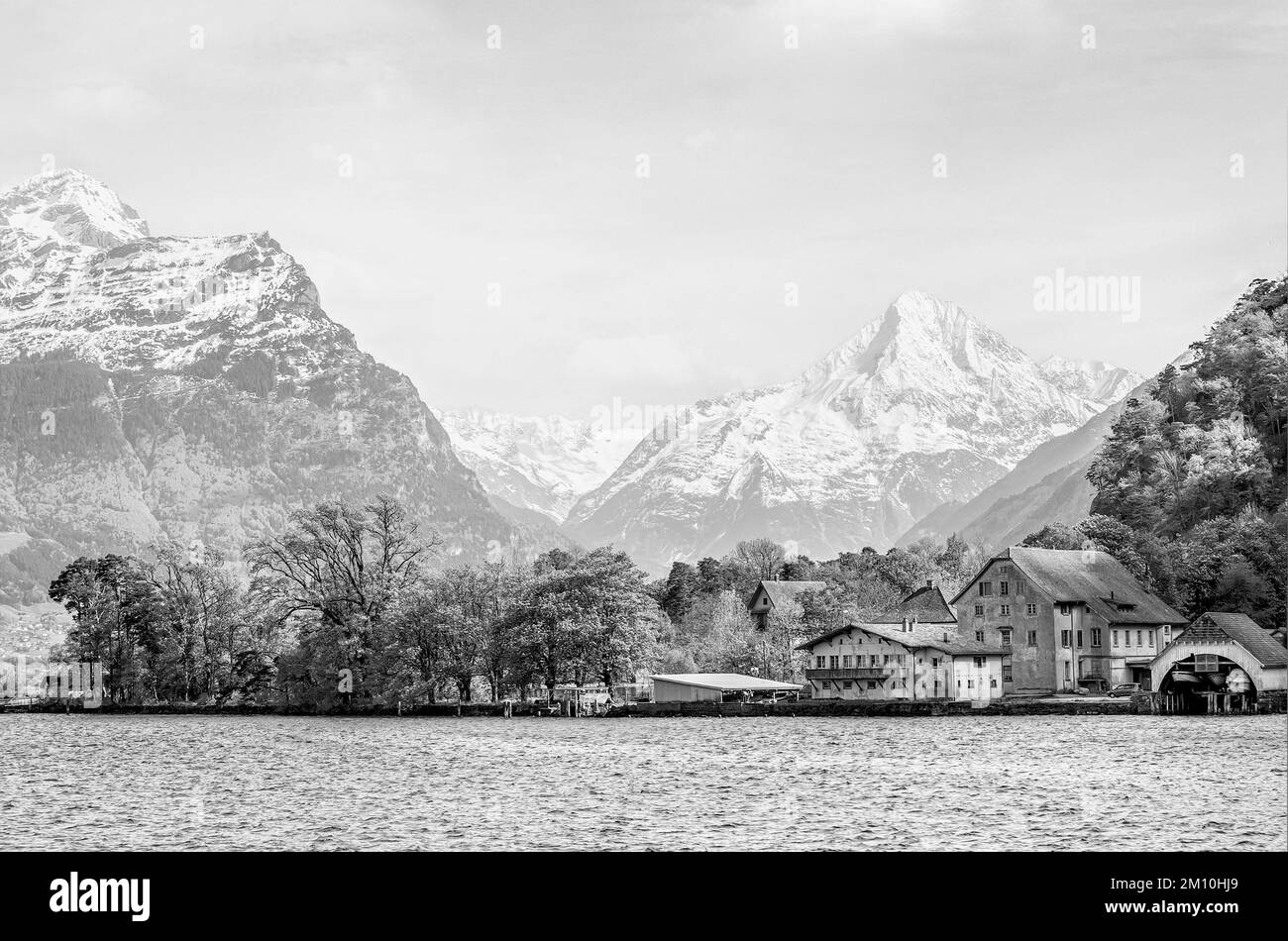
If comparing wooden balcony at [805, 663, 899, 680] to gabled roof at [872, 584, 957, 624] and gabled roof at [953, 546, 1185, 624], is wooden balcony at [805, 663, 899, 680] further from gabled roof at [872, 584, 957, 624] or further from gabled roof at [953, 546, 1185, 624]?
gabled roof at [953, 546, 1185, 624]

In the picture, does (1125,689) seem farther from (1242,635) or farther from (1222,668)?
(1242,635)

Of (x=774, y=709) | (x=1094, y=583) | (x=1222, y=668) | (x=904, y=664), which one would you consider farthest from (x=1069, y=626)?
(x=774, y=709)

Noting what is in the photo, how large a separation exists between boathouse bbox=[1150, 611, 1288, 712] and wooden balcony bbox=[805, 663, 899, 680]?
2823cm

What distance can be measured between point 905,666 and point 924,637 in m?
3.50

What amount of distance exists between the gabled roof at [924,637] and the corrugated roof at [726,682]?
5.70 metres

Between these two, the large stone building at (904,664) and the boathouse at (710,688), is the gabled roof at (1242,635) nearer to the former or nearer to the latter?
the large stone building at (904,664)

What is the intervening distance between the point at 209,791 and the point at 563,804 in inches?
706

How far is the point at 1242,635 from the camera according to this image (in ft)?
425

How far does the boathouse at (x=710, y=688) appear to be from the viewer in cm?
15662

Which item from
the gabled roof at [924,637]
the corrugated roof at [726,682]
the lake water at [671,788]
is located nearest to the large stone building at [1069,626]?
the gabled roof at [924,637]

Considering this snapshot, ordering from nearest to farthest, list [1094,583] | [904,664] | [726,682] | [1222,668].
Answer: [1222,668] → [904,664] → [726,682] → [1094,583]

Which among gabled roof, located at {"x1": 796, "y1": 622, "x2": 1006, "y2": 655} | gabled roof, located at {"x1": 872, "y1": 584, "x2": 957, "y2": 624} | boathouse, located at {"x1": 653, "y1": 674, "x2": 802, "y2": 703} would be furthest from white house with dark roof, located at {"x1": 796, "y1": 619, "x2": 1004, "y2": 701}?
gabled roof, located at {"x1": 872, "y1": 584, "x2": 957, "y2": 624}

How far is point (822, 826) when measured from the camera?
52.3 m
